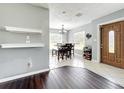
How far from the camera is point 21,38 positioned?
3.72 meters

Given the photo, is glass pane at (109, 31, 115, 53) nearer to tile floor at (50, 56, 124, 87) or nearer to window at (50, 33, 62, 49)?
tile floor at (50, 56, 124, 87)

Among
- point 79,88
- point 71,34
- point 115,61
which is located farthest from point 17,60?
point 71,34

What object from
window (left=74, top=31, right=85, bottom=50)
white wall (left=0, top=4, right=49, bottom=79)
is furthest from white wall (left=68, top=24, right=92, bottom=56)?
white wall (left=0, top=4, right=49, bottom=79)

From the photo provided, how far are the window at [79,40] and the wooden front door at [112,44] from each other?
3.08 meters

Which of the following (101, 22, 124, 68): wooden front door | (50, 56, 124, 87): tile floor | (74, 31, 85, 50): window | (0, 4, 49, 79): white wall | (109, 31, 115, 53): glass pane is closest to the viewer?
(0, 4, 49, 79): white wall

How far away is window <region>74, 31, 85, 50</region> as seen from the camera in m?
9.04

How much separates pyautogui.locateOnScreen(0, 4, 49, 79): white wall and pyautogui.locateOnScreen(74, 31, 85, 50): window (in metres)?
5.05

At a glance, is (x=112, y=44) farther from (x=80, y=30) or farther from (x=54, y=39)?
(x=54, y=39)

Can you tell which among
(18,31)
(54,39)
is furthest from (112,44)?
(54,39)

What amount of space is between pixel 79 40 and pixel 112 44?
4.32 meters

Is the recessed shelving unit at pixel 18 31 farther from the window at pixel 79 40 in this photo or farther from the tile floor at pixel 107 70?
the window at pixel 79 40

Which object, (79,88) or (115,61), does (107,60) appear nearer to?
(115,61)

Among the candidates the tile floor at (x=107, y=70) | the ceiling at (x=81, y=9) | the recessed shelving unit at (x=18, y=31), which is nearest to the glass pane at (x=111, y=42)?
the tile floor at (x=107, y=70)

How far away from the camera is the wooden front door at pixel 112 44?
Answer: 4.85 m
